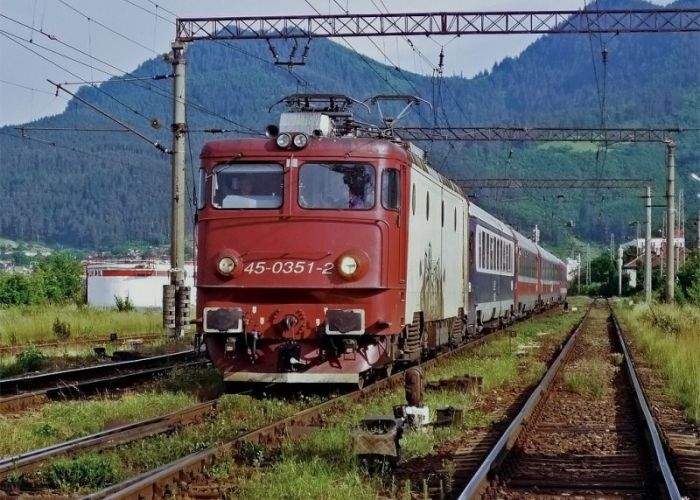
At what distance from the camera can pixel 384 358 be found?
13766mm

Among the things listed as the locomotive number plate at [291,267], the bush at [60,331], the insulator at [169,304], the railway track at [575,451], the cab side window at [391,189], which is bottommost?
the railway track at [575,451]

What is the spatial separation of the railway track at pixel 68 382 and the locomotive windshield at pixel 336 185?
3.87m

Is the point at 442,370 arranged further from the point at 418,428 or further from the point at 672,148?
the point at 672,148

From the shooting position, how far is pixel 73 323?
2994 cm

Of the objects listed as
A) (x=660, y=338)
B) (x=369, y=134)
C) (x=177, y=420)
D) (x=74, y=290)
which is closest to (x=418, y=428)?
(x=177, y=420)

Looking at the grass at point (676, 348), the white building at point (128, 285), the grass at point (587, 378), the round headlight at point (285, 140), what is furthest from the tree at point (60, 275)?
the round headlight at point (285, 140)

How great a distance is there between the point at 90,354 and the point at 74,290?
44832 mm

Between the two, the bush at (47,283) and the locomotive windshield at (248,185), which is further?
the bush at (47,283)

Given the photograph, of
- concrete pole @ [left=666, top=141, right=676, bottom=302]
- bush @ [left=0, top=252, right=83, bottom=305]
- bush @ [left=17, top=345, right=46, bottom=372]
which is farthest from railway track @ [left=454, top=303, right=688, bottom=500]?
bush @ [left=0, top=252, right=83, bottom=305]

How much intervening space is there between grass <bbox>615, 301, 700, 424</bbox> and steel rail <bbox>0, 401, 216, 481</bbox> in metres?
5.61

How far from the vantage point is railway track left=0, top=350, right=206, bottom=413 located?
13252 millimetres

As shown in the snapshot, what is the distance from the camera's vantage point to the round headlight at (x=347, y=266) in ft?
43.1

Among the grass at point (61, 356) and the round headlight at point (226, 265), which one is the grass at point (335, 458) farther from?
the grass at point (61, 356)

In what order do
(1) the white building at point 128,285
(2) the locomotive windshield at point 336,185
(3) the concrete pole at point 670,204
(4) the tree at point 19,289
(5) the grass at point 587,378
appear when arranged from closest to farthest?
(2) the locomotive windshield at point 336,185
(5) the grass at point 587,378
(3) the concrete pole at point 670,204
(4) the tree at point 19,289
(1) the white building at point 128,285
